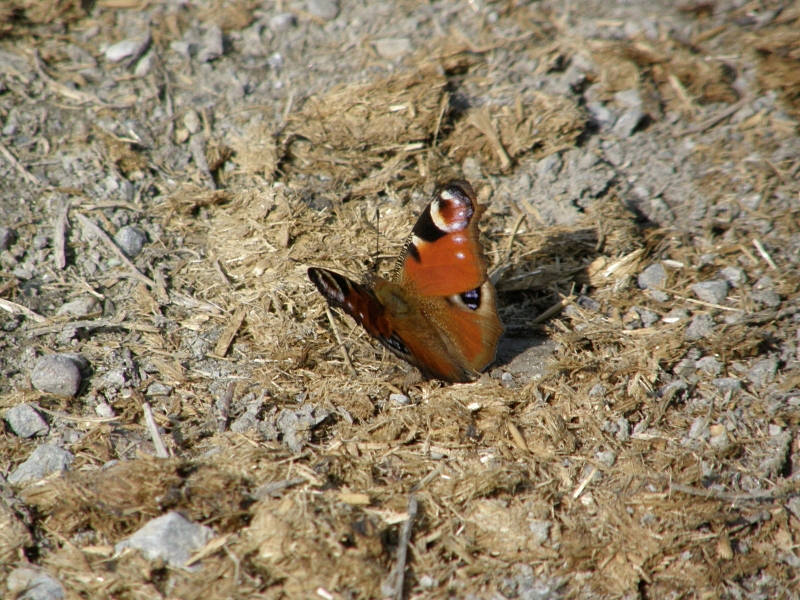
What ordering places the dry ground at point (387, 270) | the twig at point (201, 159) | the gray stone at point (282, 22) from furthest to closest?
the gray stone at point (282, 22)
the twig at point (201, 159)
the dry ground at point (387, 270)

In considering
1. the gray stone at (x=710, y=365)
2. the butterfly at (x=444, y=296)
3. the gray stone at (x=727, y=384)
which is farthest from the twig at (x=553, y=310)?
the gray stone at (x=727, y=384)

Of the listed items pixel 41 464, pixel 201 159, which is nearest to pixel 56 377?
pixel 41 464

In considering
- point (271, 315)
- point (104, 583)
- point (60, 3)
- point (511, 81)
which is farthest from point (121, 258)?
point (511, 81)

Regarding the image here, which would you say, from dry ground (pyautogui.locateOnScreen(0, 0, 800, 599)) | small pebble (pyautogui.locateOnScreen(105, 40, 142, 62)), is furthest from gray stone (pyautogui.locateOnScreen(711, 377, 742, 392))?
small pebble (pyautogui.locateOnScreen(105, 40, 142, 62))

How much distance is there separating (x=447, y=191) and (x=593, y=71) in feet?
7.10

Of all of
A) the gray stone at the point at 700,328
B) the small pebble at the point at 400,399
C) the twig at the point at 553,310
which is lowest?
the gray stone at the point at 700,328

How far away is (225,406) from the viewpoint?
3.10m

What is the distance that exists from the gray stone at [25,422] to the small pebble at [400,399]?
5.31 feet

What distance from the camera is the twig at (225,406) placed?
3025 mm

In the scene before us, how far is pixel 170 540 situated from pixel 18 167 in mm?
2751

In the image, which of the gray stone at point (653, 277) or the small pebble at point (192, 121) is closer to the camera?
the gray stone at point (653, 277)

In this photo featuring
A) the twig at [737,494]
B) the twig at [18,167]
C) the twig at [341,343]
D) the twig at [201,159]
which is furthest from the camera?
the twig at [201,159]

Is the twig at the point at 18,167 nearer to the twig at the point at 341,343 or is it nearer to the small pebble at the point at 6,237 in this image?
the small pebble at the point at 6,237

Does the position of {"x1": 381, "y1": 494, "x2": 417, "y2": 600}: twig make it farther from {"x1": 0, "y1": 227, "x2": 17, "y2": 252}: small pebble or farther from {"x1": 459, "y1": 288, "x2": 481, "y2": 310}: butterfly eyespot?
{"x1": 0, "y1": 227, "x2": 17, "y2": 252}: small pebble
